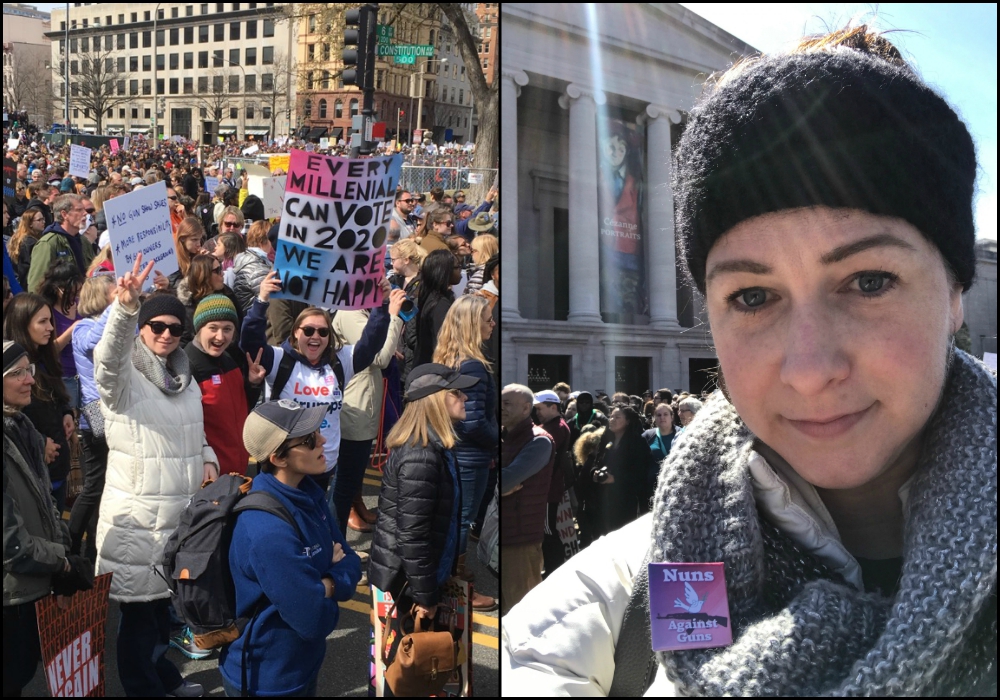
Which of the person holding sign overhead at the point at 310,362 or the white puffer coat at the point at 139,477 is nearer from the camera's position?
the white puffer coat at the point at 139,477

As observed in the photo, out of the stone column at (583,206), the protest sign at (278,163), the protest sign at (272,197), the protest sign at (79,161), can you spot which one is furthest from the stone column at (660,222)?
the protest sign at (79,161)

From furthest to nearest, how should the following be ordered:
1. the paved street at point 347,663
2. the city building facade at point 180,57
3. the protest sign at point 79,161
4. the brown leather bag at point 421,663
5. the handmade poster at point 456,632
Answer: the protest sign at point 79,161, the city building facade at point 180,57, the paved street at point 347,663, the handmade poster at point 456,632, the brown leather bag at point 421,663

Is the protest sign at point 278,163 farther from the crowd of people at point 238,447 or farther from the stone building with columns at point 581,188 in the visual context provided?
the stone building with columns at point 581,188

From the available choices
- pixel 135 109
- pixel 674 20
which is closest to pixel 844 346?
pixel 674 20

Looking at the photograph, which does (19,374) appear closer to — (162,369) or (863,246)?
(162,369)

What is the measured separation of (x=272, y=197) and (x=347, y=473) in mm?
2913

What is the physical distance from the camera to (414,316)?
19.6 feet

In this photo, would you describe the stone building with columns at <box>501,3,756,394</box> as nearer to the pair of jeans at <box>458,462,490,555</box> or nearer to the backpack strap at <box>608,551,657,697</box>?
the backpack strap at <box>608,551,657,697</box>

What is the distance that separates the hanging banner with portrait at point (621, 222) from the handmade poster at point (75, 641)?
228 centimetres

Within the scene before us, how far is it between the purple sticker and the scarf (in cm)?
253

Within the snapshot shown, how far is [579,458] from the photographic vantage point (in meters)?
2.34

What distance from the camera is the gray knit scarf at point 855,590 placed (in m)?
1.62

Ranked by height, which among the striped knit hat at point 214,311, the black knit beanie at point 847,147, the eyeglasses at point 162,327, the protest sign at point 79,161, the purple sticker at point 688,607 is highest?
the protest sign at point 79,161

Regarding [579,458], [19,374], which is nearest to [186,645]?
[19,374]
